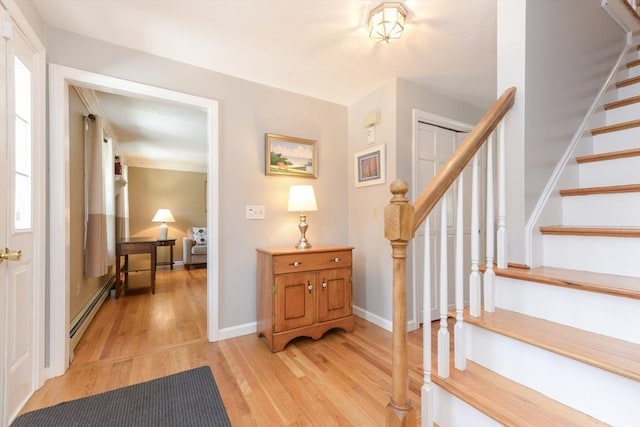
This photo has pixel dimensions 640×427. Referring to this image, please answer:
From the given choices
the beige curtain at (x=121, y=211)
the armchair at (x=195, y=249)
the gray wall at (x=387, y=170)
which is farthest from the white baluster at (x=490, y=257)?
the armchair at (x=195, y=249)

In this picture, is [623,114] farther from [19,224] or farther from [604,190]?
[19,224]

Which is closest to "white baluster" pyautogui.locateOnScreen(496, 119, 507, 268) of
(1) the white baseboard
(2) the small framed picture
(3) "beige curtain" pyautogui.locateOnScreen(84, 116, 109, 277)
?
(2) the small framed picture

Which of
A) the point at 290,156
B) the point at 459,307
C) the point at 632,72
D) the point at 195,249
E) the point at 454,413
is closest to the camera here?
the point at 454,413

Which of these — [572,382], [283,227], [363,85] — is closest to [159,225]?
[283,227]

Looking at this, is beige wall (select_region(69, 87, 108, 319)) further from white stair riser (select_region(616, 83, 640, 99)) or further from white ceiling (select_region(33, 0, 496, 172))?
white stair riser (select_region(616, 83, 640, 99))

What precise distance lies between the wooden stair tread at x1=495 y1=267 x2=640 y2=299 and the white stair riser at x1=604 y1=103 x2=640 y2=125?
4.09 feet

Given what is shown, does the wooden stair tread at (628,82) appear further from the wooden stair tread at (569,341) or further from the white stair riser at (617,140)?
the wooden stair tread at (569,341)

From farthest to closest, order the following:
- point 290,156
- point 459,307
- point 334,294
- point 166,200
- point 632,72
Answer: point 166,200 → point 290,156 → point 334,294 → point 632,72 → point 459,307

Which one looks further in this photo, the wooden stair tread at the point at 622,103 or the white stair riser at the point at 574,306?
the wooden stair tread at the point at 622,103

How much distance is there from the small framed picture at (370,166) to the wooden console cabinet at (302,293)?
0.79m

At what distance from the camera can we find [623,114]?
Answer: 5.68ft

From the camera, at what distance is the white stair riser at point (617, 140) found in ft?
5.03

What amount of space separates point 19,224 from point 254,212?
1.50 metres

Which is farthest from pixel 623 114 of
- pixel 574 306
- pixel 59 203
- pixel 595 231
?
pixel 59 203
